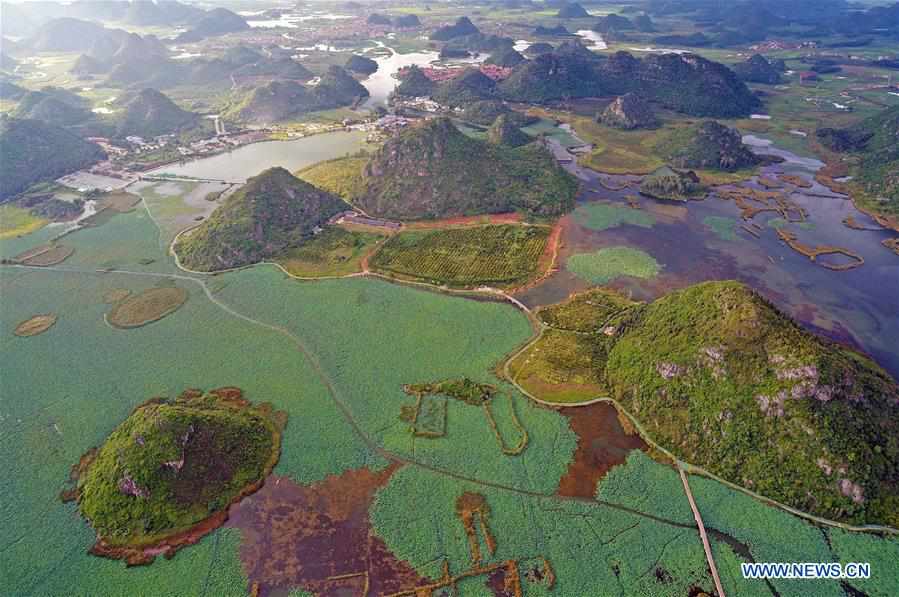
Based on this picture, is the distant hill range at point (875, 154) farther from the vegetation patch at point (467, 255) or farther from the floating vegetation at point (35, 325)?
the floating vegetation at point (35, 325)

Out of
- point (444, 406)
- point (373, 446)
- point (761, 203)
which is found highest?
point (761, 203)

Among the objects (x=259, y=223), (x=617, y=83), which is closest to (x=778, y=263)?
(x=259, y=223)

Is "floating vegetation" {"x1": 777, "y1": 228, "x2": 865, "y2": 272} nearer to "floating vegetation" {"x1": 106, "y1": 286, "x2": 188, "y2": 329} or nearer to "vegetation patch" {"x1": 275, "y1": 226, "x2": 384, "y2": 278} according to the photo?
"vegetation patch" {"x1": 275, "y1": 226, "x2": 384, "y2": 278}

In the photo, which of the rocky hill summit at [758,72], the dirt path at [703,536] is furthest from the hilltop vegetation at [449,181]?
the rocky hill summit at [758,72]

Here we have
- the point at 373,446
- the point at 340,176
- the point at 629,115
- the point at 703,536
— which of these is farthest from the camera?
the point at 629,115

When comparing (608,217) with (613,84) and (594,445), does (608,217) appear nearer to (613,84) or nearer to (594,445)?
(594,445)

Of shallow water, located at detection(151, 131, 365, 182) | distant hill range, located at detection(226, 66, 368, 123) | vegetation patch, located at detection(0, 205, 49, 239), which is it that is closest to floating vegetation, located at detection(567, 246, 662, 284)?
shallow water, located at detection(151, 131, 365, 182)
